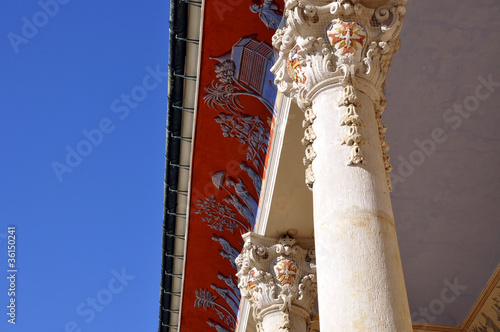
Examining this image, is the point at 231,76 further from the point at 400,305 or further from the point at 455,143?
the point at 400,305

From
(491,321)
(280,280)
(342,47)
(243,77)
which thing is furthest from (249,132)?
(491,321)

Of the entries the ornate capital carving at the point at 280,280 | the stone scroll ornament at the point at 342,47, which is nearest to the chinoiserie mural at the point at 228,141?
the ornate capital carving at the point at 280,280

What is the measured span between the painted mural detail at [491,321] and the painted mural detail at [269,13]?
680 centimetres

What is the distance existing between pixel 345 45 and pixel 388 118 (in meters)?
4.27

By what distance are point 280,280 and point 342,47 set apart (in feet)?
14.0

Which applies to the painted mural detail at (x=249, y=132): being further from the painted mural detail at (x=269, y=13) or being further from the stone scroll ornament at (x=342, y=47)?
the stone scroll ornament at (x=342, y=47)

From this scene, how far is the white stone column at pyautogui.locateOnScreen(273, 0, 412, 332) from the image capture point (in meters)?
4.60

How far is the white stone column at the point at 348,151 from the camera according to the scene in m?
4.60

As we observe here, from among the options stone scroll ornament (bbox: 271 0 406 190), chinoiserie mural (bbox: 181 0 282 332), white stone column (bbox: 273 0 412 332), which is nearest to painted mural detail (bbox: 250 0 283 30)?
chinoiserie mural (bbox: 181 0 282 332)

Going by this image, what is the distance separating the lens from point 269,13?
8.51 m

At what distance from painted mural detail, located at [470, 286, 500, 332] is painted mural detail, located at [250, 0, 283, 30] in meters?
6.80

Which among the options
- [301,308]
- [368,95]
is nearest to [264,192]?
[301,308]

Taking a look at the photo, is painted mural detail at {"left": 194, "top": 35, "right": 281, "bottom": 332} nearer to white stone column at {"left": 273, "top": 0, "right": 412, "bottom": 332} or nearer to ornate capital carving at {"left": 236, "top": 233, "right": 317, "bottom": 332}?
ornate capital carving at {"left": 236, "top": 233, "right": 317, "bottom": 332}

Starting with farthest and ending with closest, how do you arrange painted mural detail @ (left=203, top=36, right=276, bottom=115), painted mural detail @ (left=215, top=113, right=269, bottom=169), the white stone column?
painted mural detail @ (left=215, top=113, right=269, bottom=169) < painted mural detail @ (left=203, top=36, right=276, bottom=115) < the white stone column
